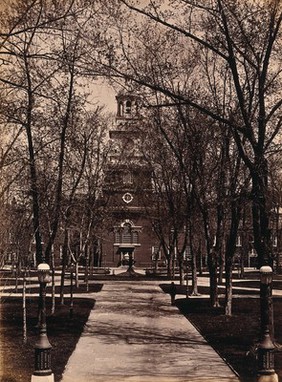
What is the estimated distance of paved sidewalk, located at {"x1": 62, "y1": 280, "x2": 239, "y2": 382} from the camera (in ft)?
41.8

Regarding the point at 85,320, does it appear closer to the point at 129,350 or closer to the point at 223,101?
the point at 129,350

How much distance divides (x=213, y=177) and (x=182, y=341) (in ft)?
37.4

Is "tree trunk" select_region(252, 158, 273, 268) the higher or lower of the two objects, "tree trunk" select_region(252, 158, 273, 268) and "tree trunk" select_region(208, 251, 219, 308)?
the higher

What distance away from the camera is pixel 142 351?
1591cm

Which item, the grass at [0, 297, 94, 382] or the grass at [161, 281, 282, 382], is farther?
the grass at [161, 281, 282, 382]

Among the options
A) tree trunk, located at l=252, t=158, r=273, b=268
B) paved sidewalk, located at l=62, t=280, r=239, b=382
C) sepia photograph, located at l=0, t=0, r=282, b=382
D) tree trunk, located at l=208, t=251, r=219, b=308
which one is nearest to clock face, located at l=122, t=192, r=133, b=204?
sepia photograph, located at l=0, t=0, r=282, b=382

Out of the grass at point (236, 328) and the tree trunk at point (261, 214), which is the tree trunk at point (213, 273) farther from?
the tree trunk at point (261, 214)

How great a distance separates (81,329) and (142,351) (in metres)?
4.66

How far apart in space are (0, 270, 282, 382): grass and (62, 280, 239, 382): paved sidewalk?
286 mm

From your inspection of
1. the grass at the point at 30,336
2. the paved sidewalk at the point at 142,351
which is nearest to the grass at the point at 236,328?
the paved sidewalk at the point at 142,351

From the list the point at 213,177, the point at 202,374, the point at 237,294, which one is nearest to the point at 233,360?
the point at 202,374

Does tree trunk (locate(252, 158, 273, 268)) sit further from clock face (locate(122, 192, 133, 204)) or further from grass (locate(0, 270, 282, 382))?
clock face (locate(122, 192, 133, 204))

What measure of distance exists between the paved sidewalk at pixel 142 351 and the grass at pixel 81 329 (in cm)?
29

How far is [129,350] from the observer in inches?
632
